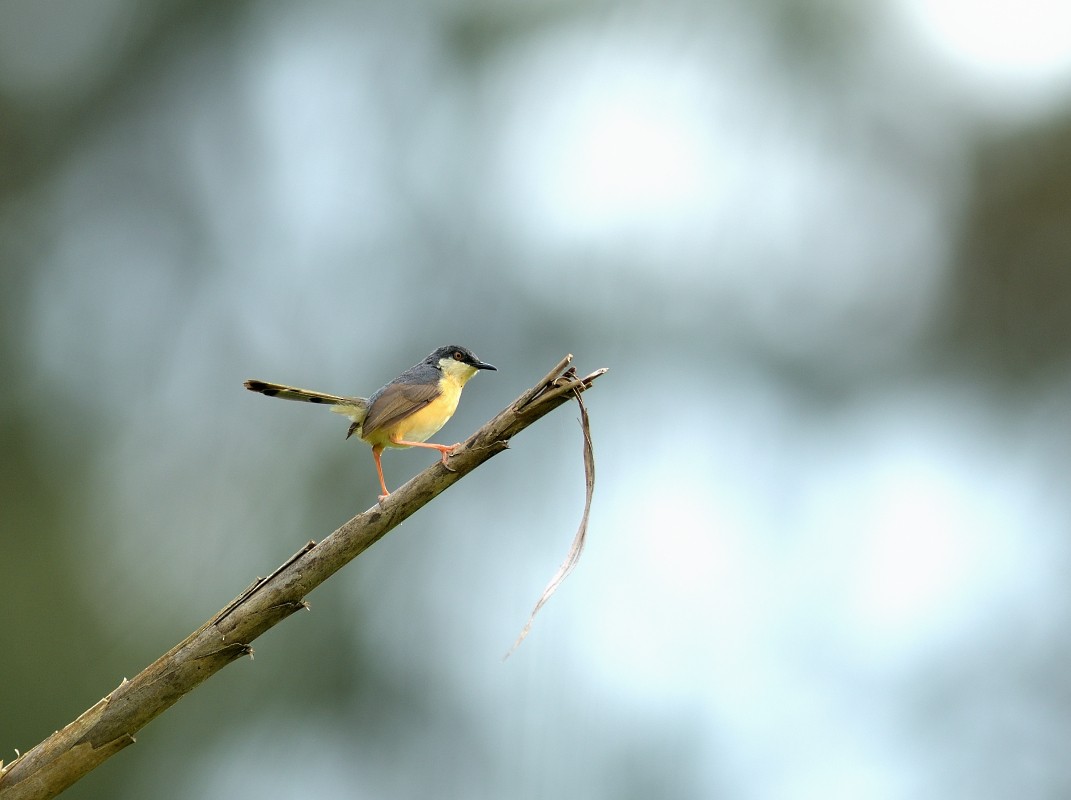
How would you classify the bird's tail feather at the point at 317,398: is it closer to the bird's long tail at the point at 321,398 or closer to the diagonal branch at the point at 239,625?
the bird's long tail at the point at 321,398

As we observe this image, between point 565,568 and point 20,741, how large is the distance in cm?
1007

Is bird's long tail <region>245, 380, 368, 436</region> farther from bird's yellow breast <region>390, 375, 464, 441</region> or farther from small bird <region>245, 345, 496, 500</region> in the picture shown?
bird's yellow breast <region>390, 375, 464, 441</region>

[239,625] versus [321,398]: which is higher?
[321,398]

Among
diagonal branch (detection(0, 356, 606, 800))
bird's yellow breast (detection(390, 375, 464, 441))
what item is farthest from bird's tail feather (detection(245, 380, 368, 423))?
diagonal branch (detection(0, 356, 606, 800))

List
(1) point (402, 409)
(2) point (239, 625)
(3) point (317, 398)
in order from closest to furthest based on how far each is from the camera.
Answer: (2) point (239, 625) < (3) point (317, 398) < (1) point (402, 409)

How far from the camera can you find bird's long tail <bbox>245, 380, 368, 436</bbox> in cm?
400

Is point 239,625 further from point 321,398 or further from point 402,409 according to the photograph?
point 402,409

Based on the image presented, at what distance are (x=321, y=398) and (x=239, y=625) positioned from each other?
170 cm

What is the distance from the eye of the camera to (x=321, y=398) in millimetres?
4578

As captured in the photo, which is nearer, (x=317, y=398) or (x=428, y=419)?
(x=317, y=398)

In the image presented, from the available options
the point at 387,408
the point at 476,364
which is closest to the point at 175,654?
the point at 387,408

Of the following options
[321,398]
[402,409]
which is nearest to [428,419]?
[402,409]

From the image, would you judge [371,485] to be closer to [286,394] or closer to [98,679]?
[98,679]

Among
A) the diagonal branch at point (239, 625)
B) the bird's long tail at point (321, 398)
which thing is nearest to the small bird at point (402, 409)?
the bird's long tail at point (321, 398)
